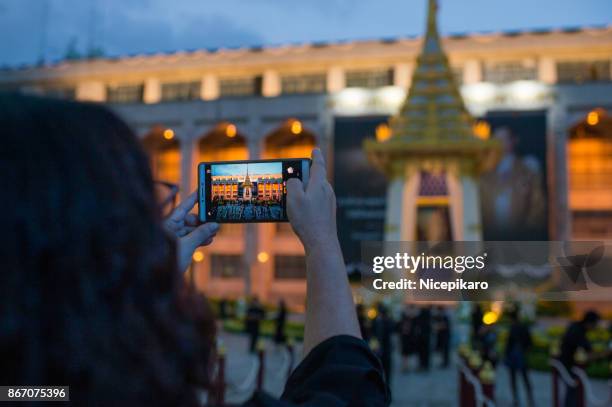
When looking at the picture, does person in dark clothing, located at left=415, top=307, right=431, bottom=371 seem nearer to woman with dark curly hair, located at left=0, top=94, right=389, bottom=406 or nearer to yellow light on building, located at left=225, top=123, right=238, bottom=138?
woman with dark curly hair, located at left=0, top=94, right=389, bottom=406

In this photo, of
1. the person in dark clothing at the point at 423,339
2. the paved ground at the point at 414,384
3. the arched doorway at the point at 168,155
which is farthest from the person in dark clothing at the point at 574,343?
the arched doorway at the point at 168,155

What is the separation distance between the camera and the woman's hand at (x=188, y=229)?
5.23ft

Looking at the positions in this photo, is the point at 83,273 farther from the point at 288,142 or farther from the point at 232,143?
the point at 232,143

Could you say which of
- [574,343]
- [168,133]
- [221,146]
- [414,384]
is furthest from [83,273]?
[221,146]

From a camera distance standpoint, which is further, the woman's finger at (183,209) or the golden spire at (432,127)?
the golden spire at (432,127)

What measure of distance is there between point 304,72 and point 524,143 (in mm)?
13883

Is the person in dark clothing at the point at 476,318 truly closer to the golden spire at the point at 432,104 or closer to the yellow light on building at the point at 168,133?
the golden spire at the point at 432,104

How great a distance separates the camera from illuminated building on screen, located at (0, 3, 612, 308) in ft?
90.9

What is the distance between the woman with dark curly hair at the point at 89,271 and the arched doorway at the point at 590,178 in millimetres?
33478

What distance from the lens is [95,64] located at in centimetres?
3844

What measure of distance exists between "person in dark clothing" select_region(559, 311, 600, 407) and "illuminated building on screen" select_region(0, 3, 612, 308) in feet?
58.7

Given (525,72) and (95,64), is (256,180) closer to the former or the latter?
(525,72)

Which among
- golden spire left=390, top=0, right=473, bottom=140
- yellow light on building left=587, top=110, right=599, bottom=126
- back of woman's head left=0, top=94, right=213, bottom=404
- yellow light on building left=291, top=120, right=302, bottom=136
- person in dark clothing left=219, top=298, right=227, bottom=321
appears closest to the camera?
back of woman's head left=0, top=94, right=213, bottom=404

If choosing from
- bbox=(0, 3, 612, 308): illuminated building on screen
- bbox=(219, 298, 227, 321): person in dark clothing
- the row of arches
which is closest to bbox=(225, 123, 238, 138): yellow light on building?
the row of arches
